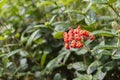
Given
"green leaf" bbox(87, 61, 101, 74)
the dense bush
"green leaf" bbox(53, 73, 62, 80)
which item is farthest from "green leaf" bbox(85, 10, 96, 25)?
"green leaf" bbox(53, 73, 62, 80)

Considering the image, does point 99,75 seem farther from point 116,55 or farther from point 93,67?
point 116,55

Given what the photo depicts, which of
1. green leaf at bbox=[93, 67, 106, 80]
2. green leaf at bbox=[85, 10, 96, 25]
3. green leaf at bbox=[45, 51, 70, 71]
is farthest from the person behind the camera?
green leaf at bbox=[45, 51, 70, 71]

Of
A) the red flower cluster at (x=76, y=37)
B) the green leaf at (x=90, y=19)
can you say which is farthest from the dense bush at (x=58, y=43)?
the red flower cluster at (x=76, y=37)

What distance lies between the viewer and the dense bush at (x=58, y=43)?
185 centimetres

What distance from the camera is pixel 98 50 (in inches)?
73.0

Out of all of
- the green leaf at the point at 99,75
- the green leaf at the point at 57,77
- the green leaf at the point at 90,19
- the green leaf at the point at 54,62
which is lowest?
the green leaf at the point at 99,75

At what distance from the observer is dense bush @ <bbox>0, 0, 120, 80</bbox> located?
1849mm

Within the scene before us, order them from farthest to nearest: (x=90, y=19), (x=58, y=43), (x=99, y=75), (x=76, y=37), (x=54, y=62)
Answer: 1. (x=58, y=43)
2. (x=54, y=62)
3. (x=90, y=19)
4. (x=99, y=75)
5. (x=76, y=37)

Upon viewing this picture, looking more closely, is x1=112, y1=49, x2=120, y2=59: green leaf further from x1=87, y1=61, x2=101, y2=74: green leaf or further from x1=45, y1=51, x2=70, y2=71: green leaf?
x1=45, y1=51, x2=70, y2=71: green leaf

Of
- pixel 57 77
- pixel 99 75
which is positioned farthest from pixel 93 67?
pixel 57 77

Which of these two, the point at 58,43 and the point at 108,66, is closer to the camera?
the point at 108,66

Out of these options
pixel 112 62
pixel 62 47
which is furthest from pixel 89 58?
pixel 62 47

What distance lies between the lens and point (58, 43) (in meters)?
Result: 2.40

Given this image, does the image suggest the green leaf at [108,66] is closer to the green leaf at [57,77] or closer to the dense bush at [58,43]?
the dense bush at [58,43]
